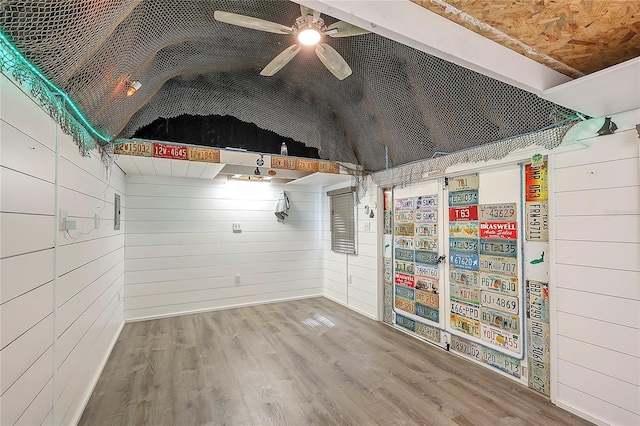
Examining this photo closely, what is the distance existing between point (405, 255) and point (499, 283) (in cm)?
117

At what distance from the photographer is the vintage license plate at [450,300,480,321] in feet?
9.40

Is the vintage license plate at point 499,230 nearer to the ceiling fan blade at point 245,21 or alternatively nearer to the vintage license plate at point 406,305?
the vintage license plate at point 406,305

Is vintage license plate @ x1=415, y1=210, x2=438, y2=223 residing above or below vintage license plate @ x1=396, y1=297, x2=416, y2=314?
above

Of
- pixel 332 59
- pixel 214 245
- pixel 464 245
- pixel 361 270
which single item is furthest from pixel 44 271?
pixel 361 270

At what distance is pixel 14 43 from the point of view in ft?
4.03

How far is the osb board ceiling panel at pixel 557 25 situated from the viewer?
4.13ft

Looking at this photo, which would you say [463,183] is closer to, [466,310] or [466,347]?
[466,310]

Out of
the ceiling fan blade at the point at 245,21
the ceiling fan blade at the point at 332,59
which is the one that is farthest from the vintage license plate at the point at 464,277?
the ceiling fan blade at the point at 245,21

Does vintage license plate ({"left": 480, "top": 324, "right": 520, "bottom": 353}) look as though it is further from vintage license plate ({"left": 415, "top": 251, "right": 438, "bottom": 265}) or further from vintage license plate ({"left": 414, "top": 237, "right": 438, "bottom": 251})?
vintage license plate ({"left": 414, "top": 237, "right": 438, "bottom": 251})

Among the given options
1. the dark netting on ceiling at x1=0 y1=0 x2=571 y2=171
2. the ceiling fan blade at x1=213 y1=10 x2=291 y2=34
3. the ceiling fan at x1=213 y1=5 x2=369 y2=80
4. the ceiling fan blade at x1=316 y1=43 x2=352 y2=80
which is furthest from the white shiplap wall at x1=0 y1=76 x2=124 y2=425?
the ceiling fan blade at x1=316 y1=43 x2=352 y2=80

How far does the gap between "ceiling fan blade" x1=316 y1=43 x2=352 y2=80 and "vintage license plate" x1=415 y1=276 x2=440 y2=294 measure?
235 cm

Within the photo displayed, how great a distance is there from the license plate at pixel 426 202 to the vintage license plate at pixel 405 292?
1.01 meters

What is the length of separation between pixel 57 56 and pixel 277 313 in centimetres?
375

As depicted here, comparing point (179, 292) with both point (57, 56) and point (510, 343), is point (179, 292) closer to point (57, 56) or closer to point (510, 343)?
point (57, 56)
